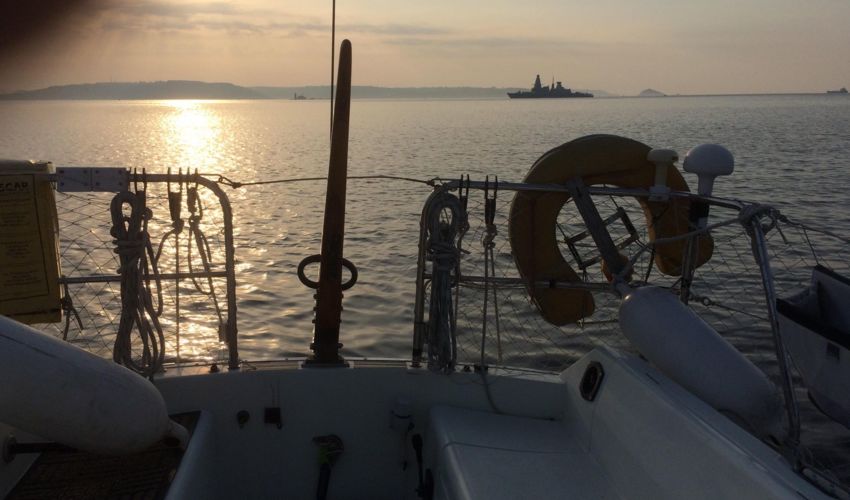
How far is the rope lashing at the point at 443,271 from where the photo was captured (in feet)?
11.0

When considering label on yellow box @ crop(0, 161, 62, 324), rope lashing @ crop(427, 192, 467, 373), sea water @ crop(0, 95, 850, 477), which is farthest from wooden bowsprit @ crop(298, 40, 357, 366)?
sea water @ crop(0, 95, 850, 477)

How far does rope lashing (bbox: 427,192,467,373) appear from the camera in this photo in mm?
3350

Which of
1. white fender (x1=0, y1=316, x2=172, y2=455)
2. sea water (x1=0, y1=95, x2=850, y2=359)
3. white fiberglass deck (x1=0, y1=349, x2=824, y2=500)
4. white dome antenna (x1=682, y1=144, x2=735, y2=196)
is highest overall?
white dome antenna (x1=682, y1=144, x2=735, y2=196)

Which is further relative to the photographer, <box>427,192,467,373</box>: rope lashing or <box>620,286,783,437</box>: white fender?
<box>427,192,467,373</box>: rope lashing

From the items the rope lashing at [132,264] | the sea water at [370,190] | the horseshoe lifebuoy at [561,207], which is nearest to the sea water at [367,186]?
the sea water at [370,190]

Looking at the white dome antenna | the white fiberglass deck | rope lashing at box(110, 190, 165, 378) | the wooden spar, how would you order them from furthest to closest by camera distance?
the white dome antenna
the wooden spar
rope lashing at box(110, 190, 165, 378)
the white fiberglass deck

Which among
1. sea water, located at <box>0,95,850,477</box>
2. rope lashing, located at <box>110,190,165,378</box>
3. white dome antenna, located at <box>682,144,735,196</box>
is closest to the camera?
rope lashing, located at <box>110,190,165,378</box>

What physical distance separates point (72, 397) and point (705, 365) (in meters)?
2.26

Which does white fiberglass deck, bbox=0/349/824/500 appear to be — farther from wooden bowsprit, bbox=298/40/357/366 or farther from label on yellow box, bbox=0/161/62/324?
label on yellow box, bbox=0/161/62/324

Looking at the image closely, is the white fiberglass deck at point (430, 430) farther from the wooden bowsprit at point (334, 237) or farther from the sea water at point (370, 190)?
the sea water at point (370, 190)

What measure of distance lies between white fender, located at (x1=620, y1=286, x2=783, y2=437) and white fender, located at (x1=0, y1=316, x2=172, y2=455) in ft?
6.39

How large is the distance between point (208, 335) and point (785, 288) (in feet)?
21.8

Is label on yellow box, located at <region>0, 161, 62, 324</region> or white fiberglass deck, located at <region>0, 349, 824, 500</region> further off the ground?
label on yellow box, located at <region>0, 161, 62, 324</region>

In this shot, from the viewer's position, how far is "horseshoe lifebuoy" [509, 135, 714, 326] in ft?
12.7
